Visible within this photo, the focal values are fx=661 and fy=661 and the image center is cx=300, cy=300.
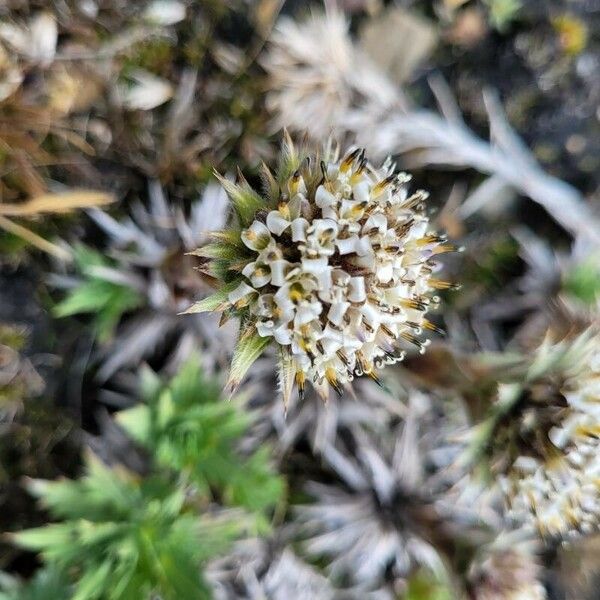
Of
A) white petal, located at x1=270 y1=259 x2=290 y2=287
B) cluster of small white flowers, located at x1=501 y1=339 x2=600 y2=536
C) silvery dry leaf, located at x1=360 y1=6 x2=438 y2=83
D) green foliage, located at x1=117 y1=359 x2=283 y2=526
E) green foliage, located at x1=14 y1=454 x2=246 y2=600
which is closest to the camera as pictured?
white petal, located at x1=270 y1=259 x2=290 y2=287

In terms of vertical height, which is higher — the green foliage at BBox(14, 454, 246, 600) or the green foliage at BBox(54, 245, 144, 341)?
the green foliage at BBox(54, 245, 144, 341)

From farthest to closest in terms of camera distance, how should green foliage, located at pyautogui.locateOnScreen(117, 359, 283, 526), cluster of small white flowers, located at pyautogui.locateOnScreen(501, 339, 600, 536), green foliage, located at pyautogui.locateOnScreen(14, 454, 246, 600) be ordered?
green foliage, located at pyautogui.locateOnScreen(117, 359, 283, 526)
green foliage, located at pyautogui.locateOnScreen(14, 454, 246, 600)
cluster of small white flowers, located at pyautogui.locateOnScreen(501, 339, 600, 536)

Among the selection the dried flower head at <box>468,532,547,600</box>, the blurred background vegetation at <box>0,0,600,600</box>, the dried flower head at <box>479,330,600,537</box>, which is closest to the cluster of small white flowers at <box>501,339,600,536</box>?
the dried flower head at <box>479,330,600,537</box>

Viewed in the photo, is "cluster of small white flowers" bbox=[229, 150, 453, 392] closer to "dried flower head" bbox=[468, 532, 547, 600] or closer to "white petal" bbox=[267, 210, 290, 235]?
"white petal" bbox=[267, 210, 290, 235]

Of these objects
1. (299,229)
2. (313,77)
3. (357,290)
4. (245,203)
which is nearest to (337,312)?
(357,290)

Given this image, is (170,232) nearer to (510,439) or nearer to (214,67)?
(214,67)

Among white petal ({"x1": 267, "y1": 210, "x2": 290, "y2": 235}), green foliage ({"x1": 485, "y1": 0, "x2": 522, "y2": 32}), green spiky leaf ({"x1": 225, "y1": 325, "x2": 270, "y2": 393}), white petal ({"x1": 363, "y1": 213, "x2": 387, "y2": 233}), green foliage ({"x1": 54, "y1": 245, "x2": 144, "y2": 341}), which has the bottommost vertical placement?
green foliage ({"x1": 54, "y1": 245, "x2": 144, "y2": 341})
